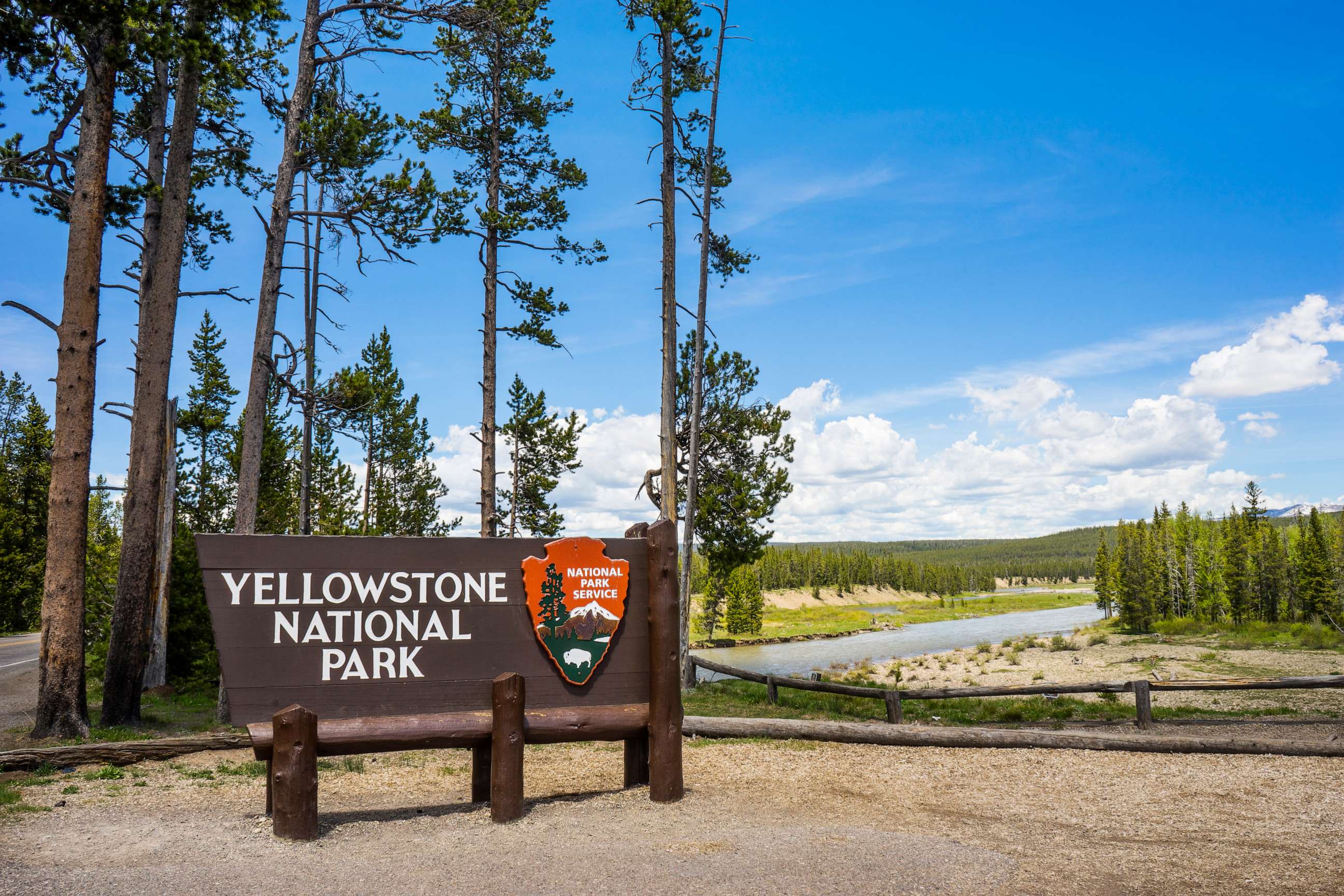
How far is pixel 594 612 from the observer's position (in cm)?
671

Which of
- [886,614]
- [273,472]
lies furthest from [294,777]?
[886,614]

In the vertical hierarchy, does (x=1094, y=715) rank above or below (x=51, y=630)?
below

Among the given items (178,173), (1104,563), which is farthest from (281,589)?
(1104,563)

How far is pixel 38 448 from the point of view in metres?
32.7

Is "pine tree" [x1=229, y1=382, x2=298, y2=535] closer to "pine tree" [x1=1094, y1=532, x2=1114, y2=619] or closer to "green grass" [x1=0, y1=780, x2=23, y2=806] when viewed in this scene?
"green grass" [x1=0, y1=780, x2=23, y2=806]

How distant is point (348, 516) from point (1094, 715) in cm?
3616

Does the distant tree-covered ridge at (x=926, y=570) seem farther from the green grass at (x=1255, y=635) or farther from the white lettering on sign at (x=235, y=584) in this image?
the white lettering on sign at (x=235, y=584)

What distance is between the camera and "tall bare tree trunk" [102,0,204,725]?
10.6 meters

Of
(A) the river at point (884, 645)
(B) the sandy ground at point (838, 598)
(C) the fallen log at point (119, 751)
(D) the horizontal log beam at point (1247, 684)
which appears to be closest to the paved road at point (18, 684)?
(C) the fallen log at point (119, 751)

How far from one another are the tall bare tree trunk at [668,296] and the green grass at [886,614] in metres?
41.3

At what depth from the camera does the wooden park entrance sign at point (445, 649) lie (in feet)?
18.9

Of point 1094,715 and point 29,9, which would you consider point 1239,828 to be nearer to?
point 1094,715

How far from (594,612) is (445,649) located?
122 centimetres

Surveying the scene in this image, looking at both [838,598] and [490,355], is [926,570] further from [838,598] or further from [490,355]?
[490,355]
